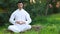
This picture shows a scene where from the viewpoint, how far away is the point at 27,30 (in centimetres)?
960

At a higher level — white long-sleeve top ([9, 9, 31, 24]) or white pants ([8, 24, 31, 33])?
white long-sleeve top ([9, 9, 31, 24])

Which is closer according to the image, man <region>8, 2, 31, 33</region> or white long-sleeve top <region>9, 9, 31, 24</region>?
man <region>8, 2, 31, 33</region>

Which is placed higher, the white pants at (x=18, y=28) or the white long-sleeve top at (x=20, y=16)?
the white long-sleeve top at (x=20, y=16)

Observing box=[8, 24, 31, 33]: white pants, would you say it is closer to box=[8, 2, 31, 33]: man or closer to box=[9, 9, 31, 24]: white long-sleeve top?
box=[8, 2, 31, 33]: man

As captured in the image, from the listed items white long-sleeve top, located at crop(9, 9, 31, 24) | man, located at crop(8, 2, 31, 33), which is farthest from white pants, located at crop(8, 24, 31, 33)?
white long-sleeve top, located at crop(9, 9, 31, 24)

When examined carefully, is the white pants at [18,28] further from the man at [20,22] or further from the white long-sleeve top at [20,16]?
the white long-sleeve top at [20,16]

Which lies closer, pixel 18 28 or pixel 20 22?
pixel 20 22

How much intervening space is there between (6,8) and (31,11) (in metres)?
1.34

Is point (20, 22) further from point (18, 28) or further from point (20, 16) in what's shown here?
point (20, 16)

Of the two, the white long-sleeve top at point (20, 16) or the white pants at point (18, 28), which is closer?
the white pants at point (18, 28)

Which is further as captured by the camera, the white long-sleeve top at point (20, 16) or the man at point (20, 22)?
the white long-sleeve top at point (20, 16)

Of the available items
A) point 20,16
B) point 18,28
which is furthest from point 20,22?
point 20,16

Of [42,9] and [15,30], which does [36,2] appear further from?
[15,30]

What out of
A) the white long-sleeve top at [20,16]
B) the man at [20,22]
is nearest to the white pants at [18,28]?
the man at [20,22]
